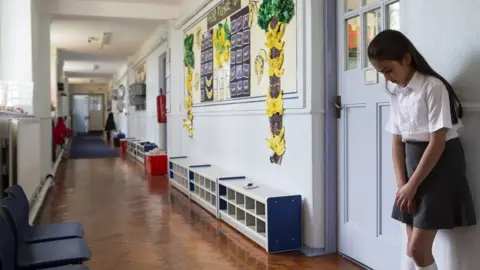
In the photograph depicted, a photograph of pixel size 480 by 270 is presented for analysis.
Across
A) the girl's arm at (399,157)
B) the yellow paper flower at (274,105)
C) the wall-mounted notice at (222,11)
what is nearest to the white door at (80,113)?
the wall-mounted notice at (222,11)

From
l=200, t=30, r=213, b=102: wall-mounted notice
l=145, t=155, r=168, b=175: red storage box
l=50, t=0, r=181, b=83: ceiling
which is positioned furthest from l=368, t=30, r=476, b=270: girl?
l=145, t=155, r=168, b=175: red storage box

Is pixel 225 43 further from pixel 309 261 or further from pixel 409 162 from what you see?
pixel 409 162

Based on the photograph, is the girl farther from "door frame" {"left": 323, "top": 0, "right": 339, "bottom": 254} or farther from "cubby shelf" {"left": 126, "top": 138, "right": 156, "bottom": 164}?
"cubby shelf" {"left": 126, "top": 138, "right": 156, "bottom": 164}

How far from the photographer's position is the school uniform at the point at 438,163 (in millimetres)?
1938

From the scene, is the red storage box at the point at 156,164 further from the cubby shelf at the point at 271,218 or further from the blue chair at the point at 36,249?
the blue chair at the point at 36,249

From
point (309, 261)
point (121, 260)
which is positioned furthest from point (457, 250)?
point (121, 260)

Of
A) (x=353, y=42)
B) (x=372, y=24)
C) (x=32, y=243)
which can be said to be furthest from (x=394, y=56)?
(x=32, y=243)

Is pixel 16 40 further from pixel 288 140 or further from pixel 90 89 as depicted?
pixel 90 89

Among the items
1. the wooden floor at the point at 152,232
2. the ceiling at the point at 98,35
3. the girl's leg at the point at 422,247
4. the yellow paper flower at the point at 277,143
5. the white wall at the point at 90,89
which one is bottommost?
the wooden floor at the point at 152,232

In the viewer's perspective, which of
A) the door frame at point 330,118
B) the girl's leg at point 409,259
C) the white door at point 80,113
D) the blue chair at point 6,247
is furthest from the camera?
the white door at point 80,113

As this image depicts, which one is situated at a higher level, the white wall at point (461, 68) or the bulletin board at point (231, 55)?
the bulletin board at point (231, 55)

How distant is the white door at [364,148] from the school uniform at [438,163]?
89 cm

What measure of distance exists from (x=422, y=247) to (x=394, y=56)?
2.82ft

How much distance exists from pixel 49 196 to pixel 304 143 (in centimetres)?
415
